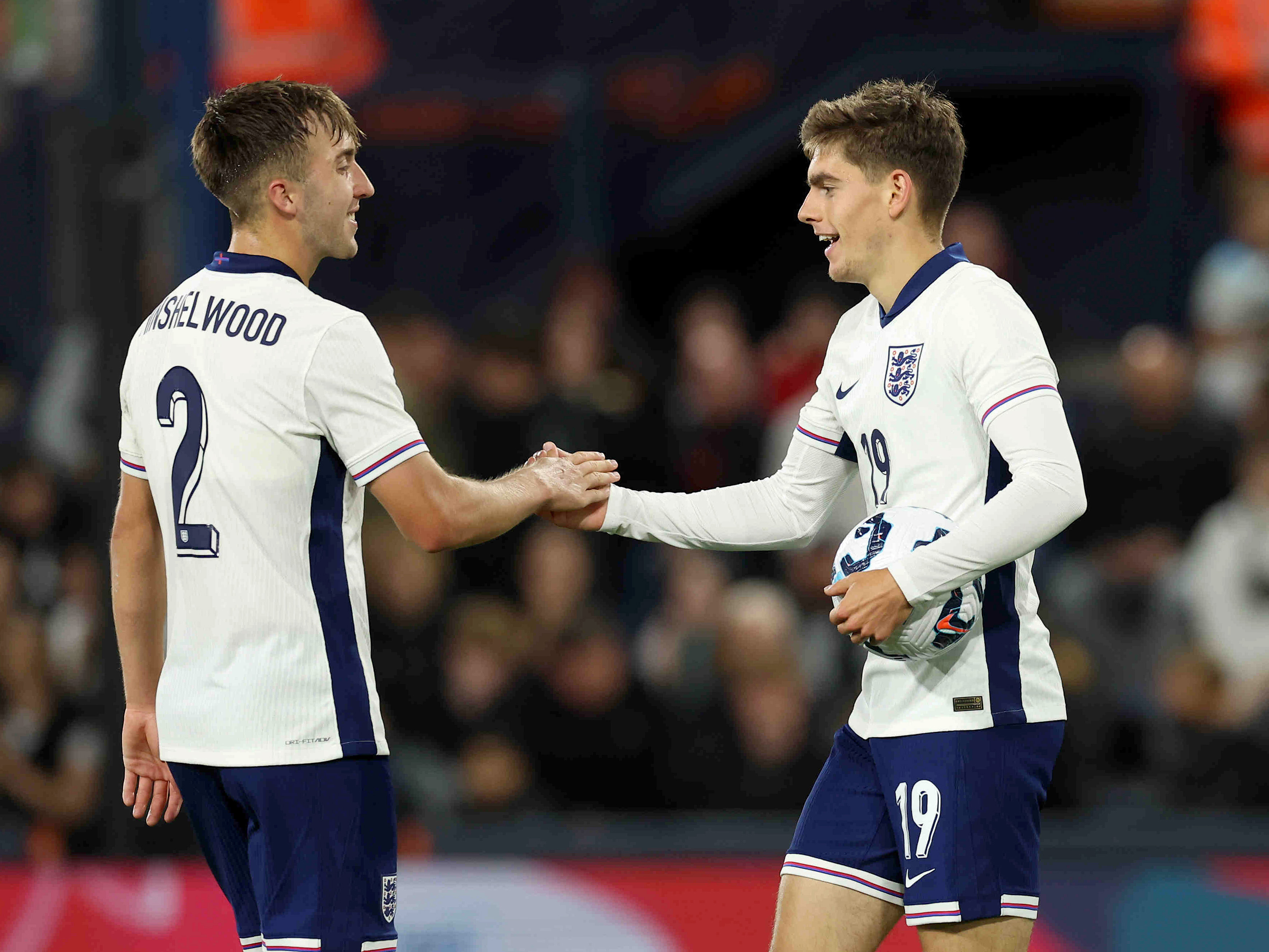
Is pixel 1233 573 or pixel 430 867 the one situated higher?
pixel 1233 573

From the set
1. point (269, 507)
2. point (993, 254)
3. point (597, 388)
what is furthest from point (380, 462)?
point (993, 254)

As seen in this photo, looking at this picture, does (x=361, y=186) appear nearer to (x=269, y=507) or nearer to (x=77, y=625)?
(x=269, y=507)

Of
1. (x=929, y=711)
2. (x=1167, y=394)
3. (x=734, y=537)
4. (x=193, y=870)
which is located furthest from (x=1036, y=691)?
(x=1167, y=394)

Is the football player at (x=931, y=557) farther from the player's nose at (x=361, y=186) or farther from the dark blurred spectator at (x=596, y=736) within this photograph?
the dark blurred spectator at (x=596, y=736)

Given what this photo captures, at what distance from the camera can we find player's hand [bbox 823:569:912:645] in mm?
3211

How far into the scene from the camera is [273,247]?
332 cm

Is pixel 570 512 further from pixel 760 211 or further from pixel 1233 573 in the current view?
pixel 760 211

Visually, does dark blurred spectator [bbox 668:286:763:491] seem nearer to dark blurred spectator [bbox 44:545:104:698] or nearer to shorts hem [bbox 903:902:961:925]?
dark blurred spectator [bbox 44:545:104:698]

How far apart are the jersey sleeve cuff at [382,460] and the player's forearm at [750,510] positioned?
921mm

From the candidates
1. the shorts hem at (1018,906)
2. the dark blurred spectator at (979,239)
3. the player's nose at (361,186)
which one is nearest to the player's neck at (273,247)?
the player's nose at (361,186)

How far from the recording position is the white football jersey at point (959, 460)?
3.31 metres

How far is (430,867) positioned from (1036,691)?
9.77 feet

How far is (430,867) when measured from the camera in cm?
574

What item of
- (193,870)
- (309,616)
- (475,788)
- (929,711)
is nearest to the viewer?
(309,616)
